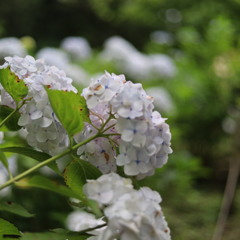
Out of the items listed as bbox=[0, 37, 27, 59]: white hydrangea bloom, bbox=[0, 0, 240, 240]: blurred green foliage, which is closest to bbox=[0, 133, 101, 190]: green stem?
bbox=[0, 0, 240, 240]: blurred green foliage

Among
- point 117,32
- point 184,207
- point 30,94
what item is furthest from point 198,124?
point 117,32

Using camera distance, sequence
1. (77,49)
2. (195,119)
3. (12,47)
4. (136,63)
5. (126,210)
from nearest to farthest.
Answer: (126,210) < (12,47) < (136,63) < (77,49) < (195,119)

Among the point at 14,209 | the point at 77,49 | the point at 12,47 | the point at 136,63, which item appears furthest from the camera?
the point at 77,49

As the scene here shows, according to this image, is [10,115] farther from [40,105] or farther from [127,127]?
[127,127]

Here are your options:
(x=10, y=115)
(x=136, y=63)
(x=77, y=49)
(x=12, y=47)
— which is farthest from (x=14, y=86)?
(x=77, y=49)

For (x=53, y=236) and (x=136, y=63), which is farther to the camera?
(x=136, y=63)

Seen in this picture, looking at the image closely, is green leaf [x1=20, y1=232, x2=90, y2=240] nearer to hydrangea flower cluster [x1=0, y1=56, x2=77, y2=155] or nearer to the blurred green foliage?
hydrangea flower cluster [x1=0, y1=56, x2=77, y2=155]
